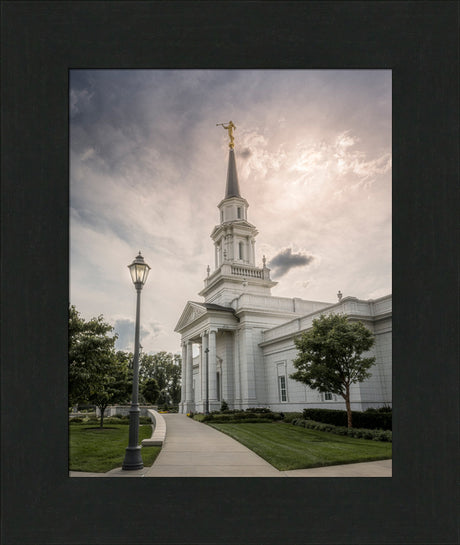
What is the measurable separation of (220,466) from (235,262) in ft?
58.6

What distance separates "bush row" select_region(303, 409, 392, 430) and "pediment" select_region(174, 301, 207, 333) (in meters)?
12.0

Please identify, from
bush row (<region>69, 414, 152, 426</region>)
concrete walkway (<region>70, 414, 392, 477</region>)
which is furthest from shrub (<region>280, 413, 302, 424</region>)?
bush row (<region>69, 414, 152, 426</region>)

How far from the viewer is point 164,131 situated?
7.71 metres

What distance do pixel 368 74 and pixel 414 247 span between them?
9.04 feet

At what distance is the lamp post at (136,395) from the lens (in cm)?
692

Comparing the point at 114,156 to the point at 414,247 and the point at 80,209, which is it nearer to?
the point at 80,209

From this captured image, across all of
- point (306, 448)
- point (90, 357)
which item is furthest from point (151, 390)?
point (306, 448)

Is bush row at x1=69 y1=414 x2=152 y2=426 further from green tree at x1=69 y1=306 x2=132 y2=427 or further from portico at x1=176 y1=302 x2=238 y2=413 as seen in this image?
portico at x1=176 y1=302 x2=238 y2=413

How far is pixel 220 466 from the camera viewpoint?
6.64 metres

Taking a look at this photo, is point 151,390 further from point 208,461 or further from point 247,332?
point 208,461

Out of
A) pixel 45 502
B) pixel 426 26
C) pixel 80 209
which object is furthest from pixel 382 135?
pixel 45 502

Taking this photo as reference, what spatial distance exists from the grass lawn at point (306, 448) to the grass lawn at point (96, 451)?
2.26m

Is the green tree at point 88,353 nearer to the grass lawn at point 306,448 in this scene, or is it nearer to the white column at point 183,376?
the grass lawn at point 306,448

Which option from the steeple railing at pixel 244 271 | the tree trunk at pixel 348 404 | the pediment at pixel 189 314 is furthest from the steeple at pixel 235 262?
the tree trunk at pixel 348 404
